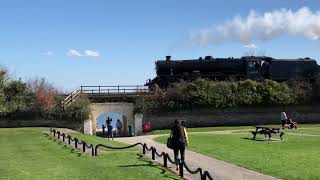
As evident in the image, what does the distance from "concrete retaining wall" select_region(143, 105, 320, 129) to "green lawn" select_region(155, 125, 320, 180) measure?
16701mm

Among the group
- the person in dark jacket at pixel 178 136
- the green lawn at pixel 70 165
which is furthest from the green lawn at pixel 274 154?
the green lawn at pixel 70 165

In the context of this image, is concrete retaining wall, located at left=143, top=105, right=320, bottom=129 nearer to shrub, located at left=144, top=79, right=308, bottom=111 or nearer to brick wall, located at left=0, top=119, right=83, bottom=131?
shrub, located at left=144, top=79, right=308, bottom=111

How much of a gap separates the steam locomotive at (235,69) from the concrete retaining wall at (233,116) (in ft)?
13.0

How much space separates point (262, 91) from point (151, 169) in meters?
36.7

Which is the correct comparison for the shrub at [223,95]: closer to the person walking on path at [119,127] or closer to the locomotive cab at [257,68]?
the locomotive cab at [257,68]

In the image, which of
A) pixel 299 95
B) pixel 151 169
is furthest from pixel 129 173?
pixel 299 95

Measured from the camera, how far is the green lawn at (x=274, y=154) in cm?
1875

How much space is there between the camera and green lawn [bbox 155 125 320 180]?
61.5 ft

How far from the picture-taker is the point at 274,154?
23.9 metres

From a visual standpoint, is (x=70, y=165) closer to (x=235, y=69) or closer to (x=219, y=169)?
(x=219, y=169)

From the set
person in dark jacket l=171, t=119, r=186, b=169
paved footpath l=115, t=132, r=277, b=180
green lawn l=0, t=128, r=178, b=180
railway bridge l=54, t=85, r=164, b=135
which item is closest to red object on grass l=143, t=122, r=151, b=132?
railway bridge l=54, t=85, r=164, b=135

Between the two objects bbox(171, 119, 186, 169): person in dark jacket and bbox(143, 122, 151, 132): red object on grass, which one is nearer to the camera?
bbox(171, 119, 186, 169): person in dark jacket

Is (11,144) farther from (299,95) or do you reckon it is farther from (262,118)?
(299,95)

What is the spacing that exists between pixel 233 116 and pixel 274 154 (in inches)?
1117
